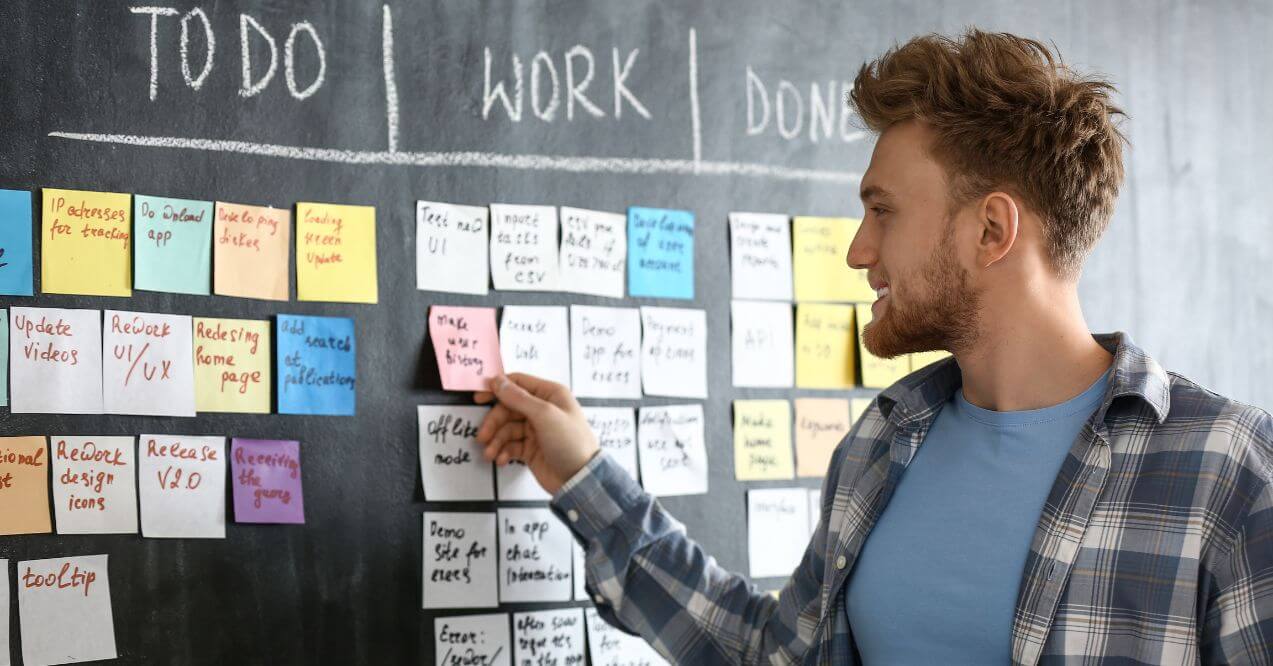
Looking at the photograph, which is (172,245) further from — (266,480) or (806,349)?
(806,349)

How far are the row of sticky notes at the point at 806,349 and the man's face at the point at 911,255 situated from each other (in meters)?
0.35

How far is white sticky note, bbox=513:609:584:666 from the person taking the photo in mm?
1671

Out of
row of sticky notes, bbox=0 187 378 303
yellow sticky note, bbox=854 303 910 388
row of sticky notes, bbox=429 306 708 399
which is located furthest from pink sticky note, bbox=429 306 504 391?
yellow sticky note, bbox=854 303 910 388

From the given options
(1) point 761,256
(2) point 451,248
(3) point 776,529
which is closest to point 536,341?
(2) point 451,248

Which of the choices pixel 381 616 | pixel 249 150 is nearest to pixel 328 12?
pixel 249 150

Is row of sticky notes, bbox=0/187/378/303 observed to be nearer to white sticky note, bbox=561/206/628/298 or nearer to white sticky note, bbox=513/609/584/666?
white sticky note, bbox=561/206/628/298

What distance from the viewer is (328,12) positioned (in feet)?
5.24

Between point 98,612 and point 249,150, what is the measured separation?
0.62 metres

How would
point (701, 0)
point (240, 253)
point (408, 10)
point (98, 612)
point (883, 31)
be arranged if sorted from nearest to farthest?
point (98, 612) < point (240, 253) < point (408, 10) < point (701, 0) < point (883, 31)

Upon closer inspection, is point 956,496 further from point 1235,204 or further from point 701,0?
point 1235,204

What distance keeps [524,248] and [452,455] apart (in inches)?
12.7

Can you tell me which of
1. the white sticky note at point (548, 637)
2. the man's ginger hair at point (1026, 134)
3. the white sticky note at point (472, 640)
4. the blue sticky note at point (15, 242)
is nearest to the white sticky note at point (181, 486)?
the blue sticky note at point (15, 242)

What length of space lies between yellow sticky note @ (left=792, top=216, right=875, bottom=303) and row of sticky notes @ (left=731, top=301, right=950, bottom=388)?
19 millimetres

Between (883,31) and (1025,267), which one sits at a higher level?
(883,31)
